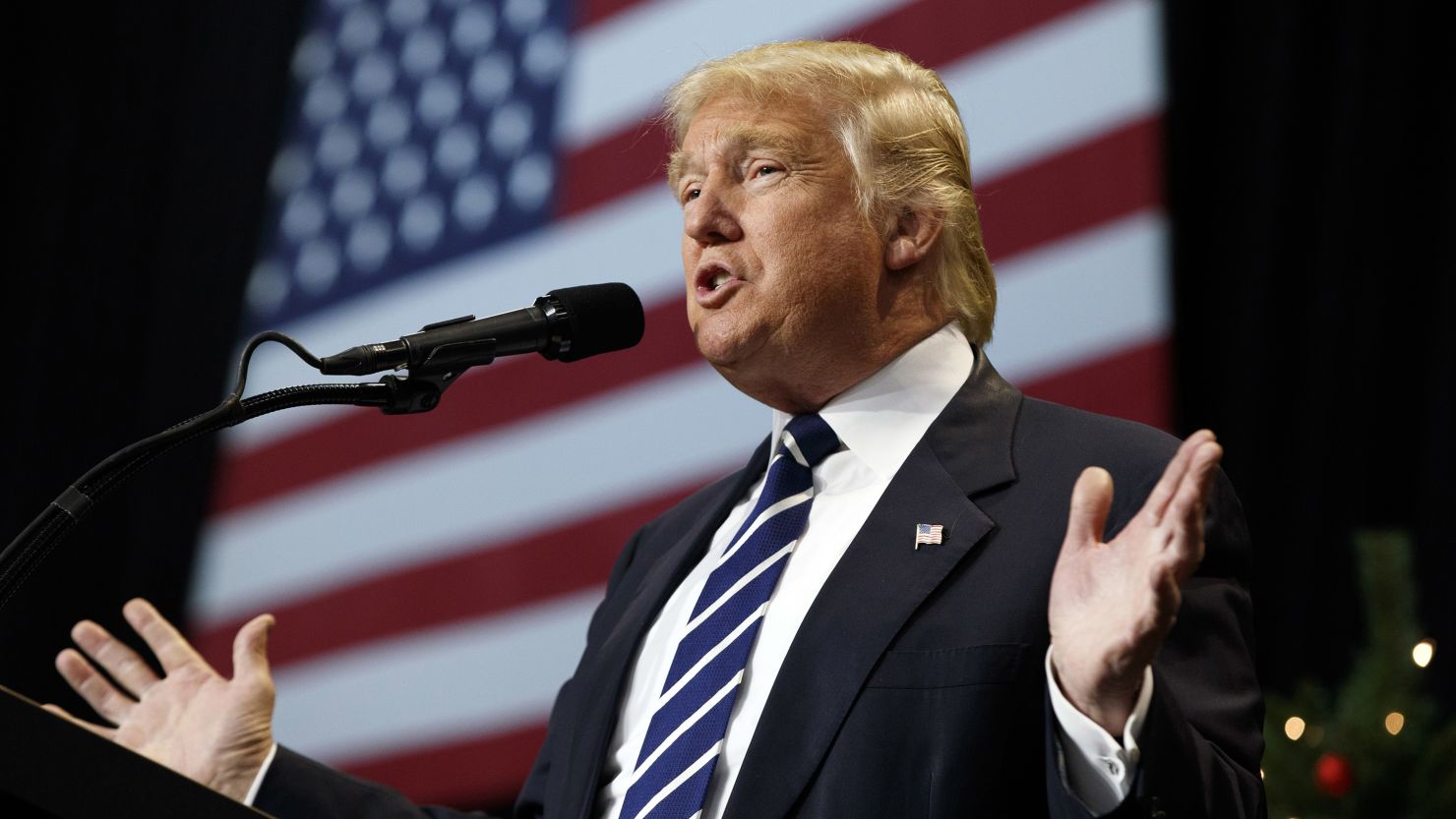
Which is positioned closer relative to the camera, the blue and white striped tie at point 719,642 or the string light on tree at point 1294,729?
the blue and white striped tie at point 719,642

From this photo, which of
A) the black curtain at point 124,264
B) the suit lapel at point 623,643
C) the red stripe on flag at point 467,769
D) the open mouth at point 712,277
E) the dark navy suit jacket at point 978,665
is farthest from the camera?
the black curtain at point 124,264

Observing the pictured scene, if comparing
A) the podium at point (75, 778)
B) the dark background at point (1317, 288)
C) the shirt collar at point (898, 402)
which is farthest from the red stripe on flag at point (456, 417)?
the podium at point (75, 778)

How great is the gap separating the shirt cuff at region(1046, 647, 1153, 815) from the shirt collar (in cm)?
50

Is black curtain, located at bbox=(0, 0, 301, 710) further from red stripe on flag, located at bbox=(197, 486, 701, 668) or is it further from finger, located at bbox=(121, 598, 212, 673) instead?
finger, located at bbox=(121, 598, 212, 673)

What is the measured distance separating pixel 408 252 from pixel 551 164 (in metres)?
0.46

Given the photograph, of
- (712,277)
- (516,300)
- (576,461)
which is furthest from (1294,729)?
(516,300)

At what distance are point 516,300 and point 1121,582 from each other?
2651mm

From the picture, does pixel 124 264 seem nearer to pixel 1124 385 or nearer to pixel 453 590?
pixel 453 590

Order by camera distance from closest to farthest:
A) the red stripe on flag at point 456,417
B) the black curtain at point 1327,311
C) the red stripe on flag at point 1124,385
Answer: the black curtain at point 1327,311, the red stripe on flag at point 1124,385, the red stripe on flag at point 456,417

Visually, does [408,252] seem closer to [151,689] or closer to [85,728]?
[151,689]

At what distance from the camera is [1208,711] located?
1.35m

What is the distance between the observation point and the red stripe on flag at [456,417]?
3.41m

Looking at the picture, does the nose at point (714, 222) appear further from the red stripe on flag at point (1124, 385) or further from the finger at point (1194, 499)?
the red stripe on flag at point (1124, 385)

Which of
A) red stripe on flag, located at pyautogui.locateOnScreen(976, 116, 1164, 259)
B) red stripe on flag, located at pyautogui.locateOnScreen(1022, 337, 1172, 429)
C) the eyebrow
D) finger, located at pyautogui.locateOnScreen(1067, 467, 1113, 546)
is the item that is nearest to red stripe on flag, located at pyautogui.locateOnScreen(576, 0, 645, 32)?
red stripe on flag, located at pyautogui.locateOnScreen(976, 116, 1164, 259)
